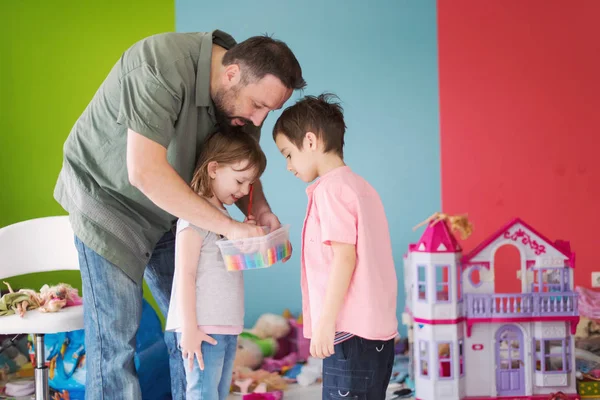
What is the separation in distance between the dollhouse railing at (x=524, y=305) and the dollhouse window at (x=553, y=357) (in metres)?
0.12

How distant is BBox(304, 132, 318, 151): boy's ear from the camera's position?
164 centimetres

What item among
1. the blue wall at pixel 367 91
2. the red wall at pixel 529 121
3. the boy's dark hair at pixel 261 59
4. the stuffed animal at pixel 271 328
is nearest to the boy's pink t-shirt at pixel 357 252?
the boy's dark hair at pixel 261 59

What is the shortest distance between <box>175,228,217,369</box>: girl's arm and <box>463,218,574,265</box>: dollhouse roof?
56.0 inches

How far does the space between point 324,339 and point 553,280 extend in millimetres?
1609

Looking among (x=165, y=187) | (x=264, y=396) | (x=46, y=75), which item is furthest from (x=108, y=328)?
(x=46, y=75)

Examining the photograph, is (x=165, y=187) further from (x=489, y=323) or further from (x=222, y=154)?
(x=489, y=323)

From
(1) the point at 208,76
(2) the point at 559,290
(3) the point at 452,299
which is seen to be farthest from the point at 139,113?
(2) the point at 559,290

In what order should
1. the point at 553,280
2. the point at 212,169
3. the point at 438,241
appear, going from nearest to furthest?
the point at 212,169 → the point at 438,241 → the point at 553,280

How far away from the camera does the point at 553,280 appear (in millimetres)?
2803

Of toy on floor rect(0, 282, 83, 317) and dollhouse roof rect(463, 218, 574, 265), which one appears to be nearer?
toy on floor rect(0, 282, 83, 317)

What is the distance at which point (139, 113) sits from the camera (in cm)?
157

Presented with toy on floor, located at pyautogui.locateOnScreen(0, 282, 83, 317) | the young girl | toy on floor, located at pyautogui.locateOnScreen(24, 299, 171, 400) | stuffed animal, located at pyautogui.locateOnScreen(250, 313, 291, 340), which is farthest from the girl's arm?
stuffed animal, located at pyautogui.locateOnScreen(250, 313, 291, 340)

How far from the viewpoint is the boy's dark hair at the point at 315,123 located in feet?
5.40

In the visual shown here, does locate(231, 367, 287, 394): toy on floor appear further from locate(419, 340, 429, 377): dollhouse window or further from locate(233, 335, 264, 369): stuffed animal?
locate(419, 340, 429, 377): dollhouse window
